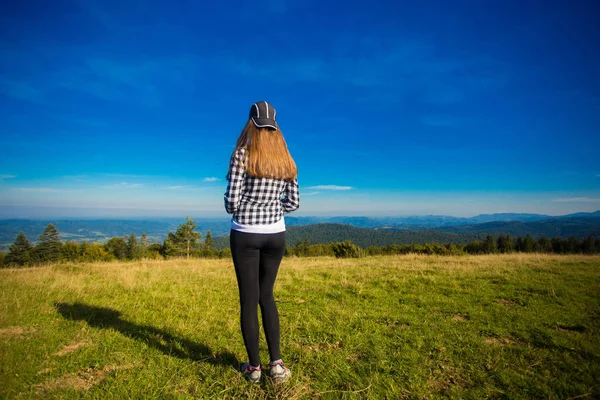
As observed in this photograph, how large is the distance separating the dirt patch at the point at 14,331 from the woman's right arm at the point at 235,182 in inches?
166

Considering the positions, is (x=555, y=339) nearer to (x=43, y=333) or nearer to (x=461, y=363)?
(x=461, y=363)

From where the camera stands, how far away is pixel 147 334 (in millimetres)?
4062

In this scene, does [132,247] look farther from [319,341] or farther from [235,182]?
[235,182]

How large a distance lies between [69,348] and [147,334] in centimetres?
92

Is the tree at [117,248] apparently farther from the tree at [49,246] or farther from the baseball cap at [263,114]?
the baseball cap at [263,114]

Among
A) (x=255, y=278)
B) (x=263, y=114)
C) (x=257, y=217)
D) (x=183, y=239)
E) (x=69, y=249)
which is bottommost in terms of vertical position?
(x=69, y=249)

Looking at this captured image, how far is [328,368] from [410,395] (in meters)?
0.89

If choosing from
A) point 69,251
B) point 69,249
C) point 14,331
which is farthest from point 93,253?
point 14,331

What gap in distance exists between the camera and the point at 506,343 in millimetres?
3705

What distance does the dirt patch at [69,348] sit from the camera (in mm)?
3421

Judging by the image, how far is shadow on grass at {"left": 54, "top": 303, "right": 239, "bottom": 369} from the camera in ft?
11.0

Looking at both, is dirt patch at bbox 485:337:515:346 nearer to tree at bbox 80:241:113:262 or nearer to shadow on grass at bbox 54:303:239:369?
shadow on grass at bbox 54:303:239:369

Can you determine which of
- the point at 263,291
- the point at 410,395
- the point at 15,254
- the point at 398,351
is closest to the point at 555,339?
the point at 398,351

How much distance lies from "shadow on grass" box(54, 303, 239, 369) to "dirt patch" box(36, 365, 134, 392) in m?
0.61
